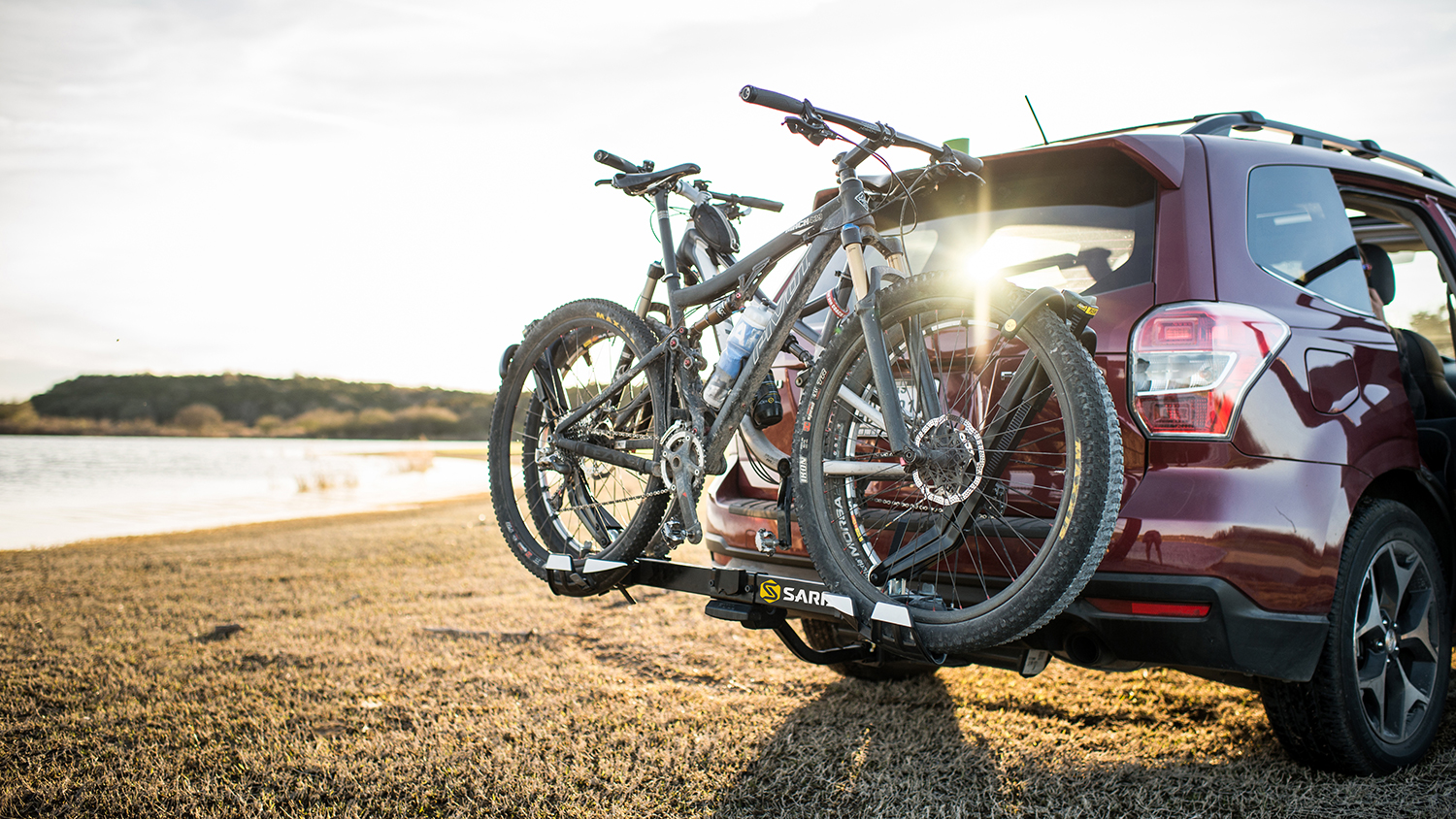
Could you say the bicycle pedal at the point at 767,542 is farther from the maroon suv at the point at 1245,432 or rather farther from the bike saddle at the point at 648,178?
the bike saddle at the point at 648,178

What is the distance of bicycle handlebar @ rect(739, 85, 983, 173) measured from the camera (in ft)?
7.93

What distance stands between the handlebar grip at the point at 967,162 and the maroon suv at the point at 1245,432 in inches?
7.2

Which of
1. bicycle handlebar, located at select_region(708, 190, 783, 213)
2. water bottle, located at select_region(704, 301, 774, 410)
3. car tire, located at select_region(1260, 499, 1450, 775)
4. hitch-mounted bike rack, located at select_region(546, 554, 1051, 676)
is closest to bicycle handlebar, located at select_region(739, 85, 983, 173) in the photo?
water bottle, located at select_region(704, 301, 774, 410)

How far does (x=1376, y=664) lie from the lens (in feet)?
8.62

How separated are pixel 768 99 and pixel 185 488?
2431cm

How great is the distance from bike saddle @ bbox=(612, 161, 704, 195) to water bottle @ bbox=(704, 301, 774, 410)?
0.69 meters

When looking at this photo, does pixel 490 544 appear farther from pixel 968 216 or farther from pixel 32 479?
pixel 32 479

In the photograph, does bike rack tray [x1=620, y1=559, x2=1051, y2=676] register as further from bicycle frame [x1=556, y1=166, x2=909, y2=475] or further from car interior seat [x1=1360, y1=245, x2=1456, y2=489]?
car interior seat [x1=1360, y1=245, x2=1456, y2=489]

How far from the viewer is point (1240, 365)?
2.23 m

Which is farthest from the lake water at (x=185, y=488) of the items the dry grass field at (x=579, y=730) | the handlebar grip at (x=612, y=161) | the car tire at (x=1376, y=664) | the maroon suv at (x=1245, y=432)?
the car tire at (x=1376, y=664)

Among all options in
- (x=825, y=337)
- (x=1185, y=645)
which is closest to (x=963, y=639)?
(x=1185, y=645)

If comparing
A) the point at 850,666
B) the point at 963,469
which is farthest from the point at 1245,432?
the point at 850,666

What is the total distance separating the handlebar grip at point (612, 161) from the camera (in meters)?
3.45

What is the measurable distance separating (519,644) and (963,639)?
3209 millimetres
